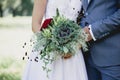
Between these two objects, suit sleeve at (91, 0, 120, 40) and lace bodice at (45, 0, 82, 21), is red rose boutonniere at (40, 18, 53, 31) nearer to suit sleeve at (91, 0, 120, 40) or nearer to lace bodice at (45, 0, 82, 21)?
lace bodice at (45, 0, 82, 21)

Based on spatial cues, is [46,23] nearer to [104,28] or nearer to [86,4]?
[86,4]

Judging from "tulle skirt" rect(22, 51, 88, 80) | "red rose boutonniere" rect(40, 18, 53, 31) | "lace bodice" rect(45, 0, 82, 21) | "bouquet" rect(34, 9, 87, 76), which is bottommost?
"tulle skirt" rect(22, 51, 88, 80)

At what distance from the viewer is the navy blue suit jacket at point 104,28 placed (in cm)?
513

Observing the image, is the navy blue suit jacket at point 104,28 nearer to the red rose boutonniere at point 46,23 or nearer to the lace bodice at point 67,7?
the lace bodice at point 67,7

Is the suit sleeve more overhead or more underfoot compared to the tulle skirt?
more overhead

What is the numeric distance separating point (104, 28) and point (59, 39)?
52cm

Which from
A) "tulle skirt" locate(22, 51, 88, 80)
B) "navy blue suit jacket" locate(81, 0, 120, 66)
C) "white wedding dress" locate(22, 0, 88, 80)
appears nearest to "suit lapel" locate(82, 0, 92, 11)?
"navy blue suit jacket" locate(81, 0, 120, 66)

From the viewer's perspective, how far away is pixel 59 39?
4.94m

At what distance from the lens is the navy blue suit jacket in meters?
5.13

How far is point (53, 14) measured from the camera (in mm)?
5363

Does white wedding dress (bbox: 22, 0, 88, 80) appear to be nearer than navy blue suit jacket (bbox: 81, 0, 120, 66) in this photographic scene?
No

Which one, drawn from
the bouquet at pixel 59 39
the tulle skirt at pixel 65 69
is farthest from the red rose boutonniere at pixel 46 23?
the tulle skirt at pixel 65 69

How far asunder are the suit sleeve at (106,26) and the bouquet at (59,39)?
0.66 ft

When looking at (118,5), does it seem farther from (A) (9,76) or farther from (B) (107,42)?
(A) (9,76)
